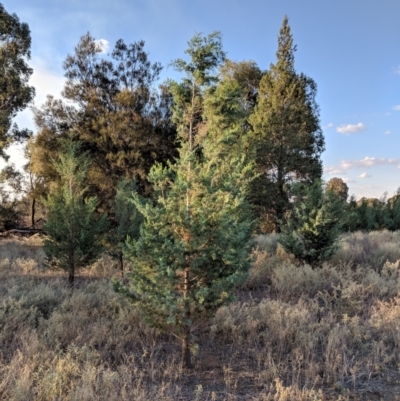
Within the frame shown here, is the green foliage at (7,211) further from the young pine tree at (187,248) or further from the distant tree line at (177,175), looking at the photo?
the young pine tree at (187,248)

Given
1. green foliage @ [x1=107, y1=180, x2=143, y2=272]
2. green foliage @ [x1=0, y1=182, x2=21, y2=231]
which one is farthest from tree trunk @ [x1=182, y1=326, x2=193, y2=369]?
green foliage @ [x1=0, y1=182, x2=21, y2=231]

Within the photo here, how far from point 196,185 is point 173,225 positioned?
55cm

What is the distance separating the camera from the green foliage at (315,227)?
9.34 m

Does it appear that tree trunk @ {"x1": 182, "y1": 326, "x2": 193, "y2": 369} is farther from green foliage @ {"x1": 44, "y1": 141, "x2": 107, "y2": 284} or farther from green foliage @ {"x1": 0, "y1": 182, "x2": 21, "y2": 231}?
green foliage @ {"x1": 0, "y1": 182, "x2": 21, "y2": 231}

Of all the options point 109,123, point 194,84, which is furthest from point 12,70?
point 194,84

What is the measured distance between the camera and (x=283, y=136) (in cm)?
1947

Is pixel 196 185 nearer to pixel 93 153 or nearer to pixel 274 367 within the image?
pixel 274 367

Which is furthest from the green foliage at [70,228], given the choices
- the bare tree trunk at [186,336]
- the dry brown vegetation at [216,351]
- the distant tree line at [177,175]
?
the bare tree trunk at [186,336]

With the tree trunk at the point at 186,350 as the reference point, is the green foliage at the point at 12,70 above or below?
above

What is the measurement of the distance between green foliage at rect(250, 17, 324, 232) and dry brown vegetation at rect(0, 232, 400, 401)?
11.8 meters

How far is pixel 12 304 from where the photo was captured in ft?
20.4

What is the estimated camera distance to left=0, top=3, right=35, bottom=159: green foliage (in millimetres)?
14203

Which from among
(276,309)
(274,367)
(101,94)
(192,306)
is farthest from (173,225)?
(101,94)

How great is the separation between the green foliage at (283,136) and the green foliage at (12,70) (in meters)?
11.7
